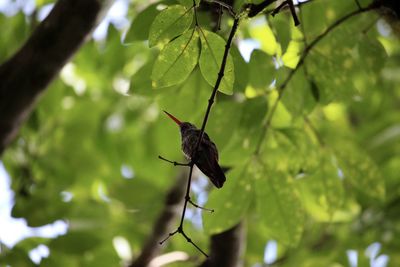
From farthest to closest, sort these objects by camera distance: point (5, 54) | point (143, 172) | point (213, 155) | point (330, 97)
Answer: point (143, 172) < point (5, 54) < point (330, 97) < point (213, 155)

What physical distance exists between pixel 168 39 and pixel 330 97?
0.88 metres

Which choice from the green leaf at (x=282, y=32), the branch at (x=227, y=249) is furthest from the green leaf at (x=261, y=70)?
the branch at (x=227, y=249)

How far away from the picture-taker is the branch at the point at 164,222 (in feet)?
10.5

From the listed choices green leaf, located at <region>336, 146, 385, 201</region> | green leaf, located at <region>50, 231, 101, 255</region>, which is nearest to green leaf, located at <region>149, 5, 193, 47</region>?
green leaf, located at <region>336, 146, 385, 201</region>

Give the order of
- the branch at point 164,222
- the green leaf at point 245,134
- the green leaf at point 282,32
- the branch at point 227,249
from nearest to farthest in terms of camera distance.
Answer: the green leaf at point 282,32
the green leaf at point 245,134
the branch at point 227,249
the branch at point 164,222

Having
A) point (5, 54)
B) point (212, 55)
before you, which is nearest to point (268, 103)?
point (212, 55)

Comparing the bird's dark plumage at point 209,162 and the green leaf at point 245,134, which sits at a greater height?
the green leaf at point 245,134

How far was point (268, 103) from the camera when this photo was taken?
7.39 ft

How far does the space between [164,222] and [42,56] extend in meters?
1.50

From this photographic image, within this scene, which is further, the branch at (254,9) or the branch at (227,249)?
the branch at (227,249)

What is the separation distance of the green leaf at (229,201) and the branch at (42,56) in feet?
2.97

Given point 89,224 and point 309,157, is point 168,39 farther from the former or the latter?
point 89,224

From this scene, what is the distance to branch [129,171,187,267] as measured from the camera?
3.21 metres

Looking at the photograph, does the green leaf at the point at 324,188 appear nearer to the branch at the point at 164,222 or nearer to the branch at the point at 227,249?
the branch at the point at 227,249
